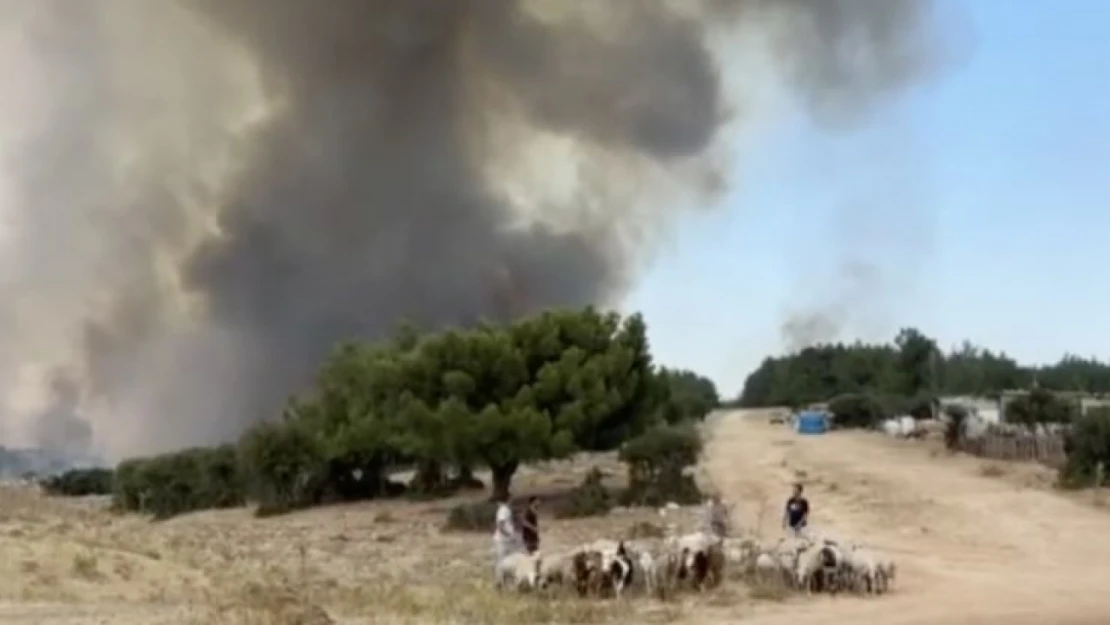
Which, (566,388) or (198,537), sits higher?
(566,388)

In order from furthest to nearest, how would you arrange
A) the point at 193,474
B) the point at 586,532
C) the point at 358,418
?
1. the point at 193,474
2. the point at 358,418
3. the point at 586,532

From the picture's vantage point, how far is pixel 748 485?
5544cm

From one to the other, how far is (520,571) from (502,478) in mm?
21801

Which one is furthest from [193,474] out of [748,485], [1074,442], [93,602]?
[93,602]

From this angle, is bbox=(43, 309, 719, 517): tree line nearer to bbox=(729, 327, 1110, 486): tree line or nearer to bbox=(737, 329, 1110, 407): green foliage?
bbox=(729, 327, 1110, 486): tree line

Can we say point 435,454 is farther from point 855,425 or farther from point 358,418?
point 855,425

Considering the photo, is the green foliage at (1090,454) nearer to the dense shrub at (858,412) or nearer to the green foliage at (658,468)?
the green foliage at (658,468)

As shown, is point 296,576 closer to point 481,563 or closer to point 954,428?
point 481,563

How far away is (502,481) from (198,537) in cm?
948

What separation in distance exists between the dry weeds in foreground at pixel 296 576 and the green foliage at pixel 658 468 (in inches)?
133

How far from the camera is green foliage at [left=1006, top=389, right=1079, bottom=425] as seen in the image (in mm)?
77125

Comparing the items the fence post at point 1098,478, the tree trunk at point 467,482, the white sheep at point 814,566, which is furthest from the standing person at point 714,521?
the tree trunk at point 467,482

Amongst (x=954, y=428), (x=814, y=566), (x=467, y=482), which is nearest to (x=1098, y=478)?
(x=467, y=482)

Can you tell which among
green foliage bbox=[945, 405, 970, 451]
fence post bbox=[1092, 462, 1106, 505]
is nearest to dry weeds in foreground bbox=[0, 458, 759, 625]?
fence post bbox=[1092, 462, 1106, 505]
